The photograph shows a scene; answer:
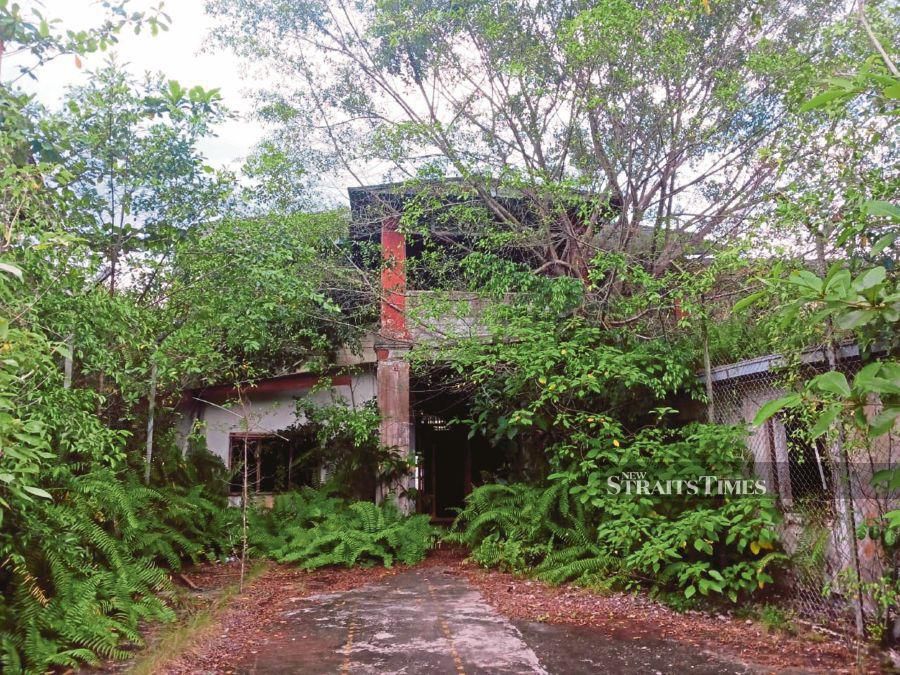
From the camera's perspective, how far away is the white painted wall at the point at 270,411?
12.4 metres

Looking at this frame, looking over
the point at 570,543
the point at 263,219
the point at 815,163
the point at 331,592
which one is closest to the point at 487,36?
the point at 263,219

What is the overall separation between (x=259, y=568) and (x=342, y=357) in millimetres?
4848

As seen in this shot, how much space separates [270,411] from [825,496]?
9511mm

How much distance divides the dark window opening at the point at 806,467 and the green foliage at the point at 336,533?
16.5 feet

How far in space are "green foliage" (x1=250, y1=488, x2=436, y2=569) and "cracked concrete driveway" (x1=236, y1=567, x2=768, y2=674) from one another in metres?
2.09

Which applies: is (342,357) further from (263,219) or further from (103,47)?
(103,47)

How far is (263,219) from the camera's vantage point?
777 cm

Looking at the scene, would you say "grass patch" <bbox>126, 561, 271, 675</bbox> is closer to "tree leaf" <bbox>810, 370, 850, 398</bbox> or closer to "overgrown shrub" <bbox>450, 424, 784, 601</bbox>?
"overgrown shrub" <bbox>450, 424, 784, 601</bbox>

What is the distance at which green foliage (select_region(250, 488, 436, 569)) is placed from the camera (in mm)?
8695

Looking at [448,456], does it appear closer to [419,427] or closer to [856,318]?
[419,427]

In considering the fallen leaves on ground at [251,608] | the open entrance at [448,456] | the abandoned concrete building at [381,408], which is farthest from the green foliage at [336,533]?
the open entrance at [448,456]

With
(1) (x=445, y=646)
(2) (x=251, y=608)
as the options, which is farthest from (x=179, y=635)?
(1) (x=445, y=646)

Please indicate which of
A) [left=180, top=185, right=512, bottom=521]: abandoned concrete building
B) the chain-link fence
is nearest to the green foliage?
[left=180, top=185, right=512, bottom=521]: abandoned concrete building

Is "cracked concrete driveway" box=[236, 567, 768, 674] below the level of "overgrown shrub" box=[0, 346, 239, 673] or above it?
below
